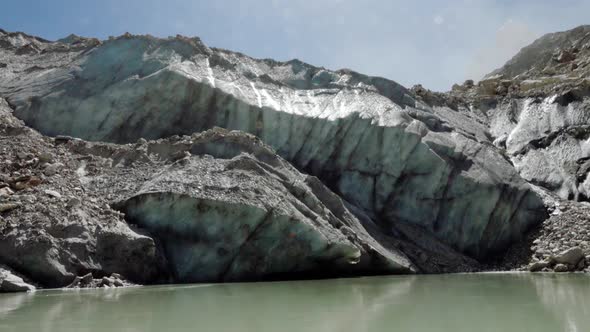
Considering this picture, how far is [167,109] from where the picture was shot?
25516 millimetres

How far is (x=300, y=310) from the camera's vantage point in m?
8.95

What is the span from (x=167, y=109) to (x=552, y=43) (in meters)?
68.3

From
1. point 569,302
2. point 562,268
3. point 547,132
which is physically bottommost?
point 562,268

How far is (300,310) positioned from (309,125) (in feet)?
59.9

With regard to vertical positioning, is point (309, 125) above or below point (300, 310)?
above

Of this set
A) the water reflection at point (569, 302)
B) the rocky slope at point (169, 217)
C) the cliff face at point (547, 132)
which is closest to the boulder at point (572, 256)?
the rocky slope at point (169, 217)

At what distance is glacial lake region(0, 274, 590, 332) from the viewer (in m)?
7.18

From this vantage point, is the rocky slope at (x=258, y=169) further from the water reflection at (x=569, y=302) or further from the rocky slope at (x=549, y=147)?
the water reflection at (x=569, y=302)

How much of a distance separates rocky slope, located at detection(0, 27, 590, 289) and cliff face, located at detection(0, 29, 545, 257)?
72mm

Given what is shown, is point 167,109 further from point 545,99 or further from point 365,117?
point 545,99

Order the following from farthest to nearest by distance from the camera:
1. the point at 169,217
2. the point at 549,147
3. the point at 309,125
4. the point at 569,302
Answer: the point at 549,147, the point at 309,125, the point at 169,217, the point at 569,302

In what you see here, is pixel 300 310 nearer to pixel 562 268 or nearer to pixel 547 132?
pixel 562 268

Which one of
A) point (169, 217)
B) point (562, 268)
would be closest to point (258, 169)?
point (169, 217)

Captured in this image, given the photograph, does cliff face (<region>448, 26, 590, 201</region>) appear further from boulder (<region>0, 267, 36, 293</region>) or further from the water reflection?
boulder (<region>0, 267, 36, 293</region>)
